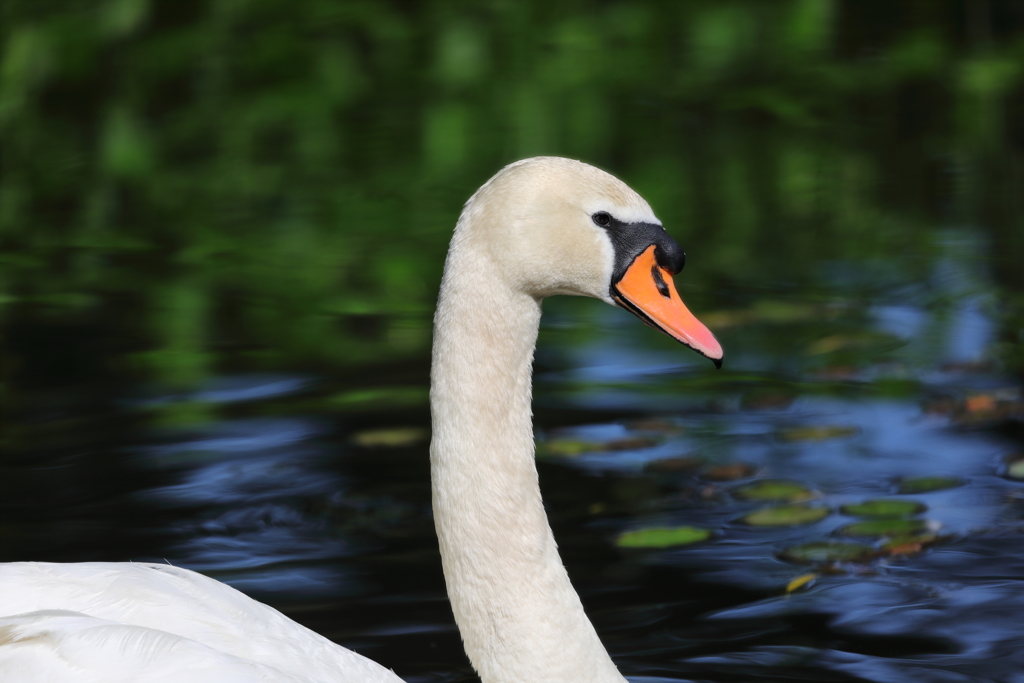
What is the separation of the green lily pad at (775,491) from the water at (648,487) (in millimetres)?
60

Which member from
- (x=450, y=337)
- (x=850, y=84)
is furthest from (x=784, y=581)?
(x=850, y=84)

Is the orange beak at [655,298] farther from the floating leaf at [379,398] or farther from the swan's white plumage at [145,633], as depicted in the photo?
the floating leaf at [379,398]

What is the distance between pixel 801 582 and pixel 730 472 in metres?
0.79

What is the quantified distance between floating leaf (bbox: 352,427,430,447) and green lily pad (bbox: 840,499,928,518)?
1.62 meters

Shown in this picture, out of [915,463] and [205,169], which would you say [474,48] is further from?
[915,463]

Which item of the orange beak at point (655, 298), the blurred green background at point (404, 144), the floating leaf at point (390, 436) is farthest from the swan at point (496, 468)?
the blurred green background at point (404, 144)

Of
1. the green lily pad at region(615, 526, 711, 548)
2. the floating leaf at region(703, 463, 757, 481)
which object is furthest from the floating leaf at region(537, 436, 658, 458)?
the green lily pad at region(615, 526, 711, 548)

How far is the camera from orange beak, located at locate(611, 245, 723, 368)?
2934 millimetres

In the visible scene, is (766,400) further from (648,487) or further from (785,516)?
(785,516)

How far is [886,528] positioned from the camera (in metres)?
4.40

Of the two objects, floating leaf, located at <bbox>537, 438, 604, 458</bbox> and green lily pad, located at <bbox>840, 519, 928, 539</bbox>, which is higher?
floating leaf, located at <bbox>537, 438, 604, 458</bbox>

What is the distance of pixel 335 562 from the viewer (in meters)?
4.36

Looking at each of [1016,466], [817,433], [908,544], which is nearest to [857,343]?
[817,433]

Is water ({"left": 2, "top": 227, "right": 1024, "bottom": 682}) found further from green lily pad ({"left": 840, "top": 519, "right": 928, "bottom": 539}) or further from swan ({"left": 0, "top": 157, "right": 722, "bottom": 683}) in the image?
swan ({"left": 0, "top": 157, "right": 722, "bottom": 683})
